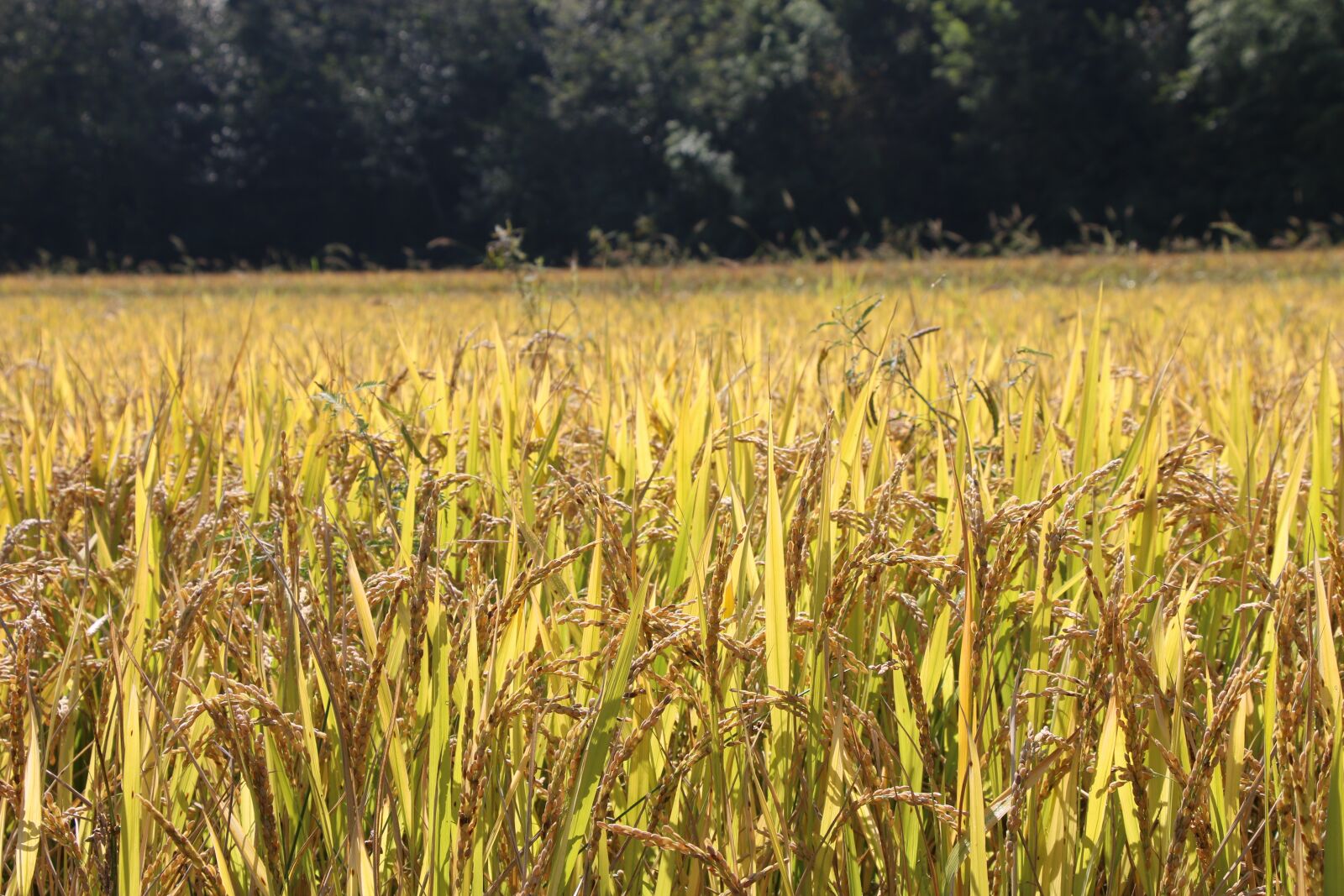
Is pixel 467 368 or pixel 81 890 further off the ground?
pixel 467 368

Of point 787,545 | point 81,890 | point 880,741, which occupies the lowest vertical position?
point 81,890

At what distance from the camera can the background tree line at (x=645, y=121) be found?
1046 inches

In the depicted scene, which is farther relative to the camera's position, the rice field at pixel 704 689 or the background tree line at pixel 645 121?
the background tree line at pixel 645 121

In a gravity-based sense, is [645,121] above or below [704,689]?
above

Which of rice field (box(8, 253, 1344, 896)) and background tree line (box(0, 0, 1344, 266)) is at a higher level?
background tree line (box(0, 0, 1344, 266))

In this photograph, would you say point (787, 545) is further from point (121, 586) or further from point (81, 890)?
point (121, 586)

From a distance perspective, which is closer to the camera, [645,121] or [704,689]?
[704,689]

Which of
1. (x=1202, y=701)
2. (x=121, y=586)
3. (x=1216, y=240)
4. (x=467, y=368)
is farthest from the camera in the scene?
(x=1216, y=240)

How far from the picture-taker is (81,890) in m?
0.83

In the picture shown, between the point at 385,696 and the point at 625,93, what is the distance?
3310 cm

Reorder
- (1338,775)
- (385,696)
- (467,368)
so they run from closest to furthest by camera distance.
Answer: (1338,775)
(385,696)
(467,368)

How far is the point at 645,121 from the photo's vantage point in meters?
31.6

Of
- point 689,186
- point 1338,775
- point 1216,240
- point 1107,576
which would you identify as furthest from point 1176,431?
point 689,186

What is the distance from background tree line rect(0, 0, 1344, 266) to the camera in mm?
26562
